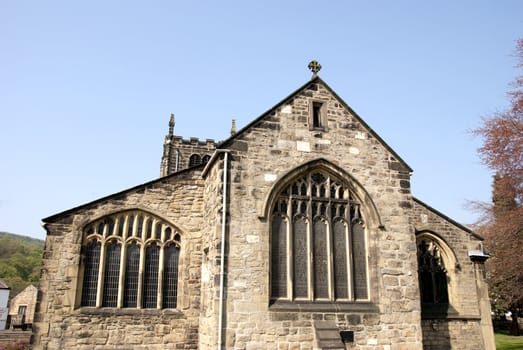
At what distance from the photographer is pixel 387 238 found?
13812 millimetres

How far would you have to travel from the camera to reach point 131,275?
14.1m

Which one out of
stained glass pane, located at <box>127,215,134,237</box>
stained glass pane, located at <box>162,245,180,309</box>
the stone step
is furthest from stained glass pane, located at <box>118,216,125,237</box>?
the stone step

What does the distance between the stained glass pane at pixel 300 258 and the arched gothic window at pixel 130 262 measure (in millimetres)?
4138

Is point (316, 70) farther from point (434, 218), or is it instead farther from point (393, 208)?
point (434, 218)

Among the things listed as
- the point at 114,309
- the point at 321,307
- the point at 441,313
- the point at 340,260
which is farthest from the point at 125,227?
the point at 441,313

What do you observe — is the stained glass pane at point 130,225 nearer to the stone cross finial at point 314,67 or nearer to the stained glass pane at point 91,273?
the stained glass pane at point 91,273

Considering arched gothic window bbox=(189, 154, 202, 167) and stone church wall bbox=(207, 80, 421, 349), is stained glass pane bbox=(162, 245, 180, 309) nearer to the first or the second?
stone church wall bbox=(207, 80, 421, 349)

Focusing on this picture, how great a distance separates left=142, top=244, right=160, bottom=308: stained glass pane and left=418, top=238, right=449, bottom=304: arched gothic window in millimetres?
9529

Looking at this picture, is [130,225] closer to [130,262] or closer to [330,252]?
[130,262]

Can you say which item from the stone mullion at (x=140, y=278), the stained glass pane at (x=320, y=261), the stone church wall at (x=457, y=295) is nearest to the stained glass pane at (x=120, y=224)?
the stone mullion at (x=140, y=278)

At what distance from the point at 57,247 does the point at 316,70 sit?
393 inches

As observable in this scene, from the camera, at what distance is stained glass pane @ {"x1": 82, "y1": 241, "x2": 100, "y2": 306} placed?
1354 cm

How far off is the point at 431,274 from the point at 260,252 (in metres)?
7.86

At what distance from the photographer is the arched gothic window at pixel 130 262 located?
45.0ft
